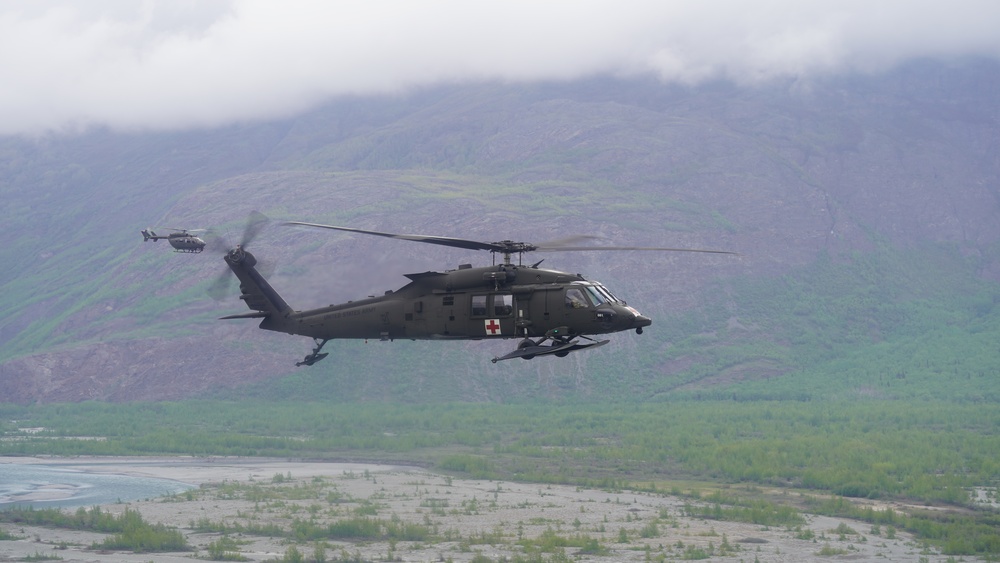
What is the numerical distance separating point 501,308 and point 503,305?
0.14 metres

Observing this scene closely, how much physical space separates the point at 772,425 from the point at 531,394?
3607cm

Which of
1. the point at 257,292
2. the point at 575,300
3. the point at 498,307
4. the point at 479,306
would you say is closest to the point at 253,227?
the point at 257,292

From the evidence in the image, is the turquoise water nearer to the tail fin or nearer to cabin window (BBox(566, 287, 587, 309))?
the tail fin

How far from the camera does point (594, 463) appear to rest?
477 feet

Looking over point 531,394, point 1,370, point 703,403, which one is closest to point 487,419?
point 531,394

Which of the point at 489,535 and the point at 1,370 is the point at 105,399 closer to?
the point at 1,370

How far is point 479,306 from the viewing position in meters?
52.9

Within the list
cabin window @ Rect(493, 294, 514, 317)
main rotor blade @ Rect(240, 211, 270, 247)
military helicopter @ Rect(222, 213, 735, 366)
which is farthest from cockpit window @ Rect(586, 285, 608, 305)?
main rotor blade @ Rect(240, 211, 270, 247)

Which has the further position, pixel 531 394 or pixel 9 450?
pixel 531 394

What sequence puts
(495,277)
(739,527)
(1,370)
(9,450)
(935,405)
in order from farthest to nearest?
(1,370) < (935,405) < (9,450) < (739,527) < (495,277)

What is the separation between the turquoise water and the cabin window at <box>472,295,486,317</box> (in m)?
84.0

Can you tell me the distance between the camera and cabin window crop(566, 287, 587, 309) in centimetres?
5191

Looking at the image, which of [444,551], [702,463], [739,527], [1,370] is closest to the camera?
[444,551]

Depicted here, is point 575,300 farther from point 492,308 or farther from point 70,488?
point 70,488
